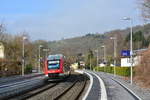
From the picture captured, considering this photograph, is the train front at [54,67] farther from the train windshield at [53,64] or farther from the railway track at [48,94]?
the railway track at [48,94]

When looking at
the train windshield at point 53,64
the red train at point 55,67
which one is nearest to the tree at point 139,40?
the red train at point 55,67

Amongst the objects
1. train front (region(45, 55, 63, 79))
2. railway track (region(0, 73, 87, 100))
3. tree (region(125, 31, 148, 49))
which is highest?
tree (region(125, 31, 148, 49))

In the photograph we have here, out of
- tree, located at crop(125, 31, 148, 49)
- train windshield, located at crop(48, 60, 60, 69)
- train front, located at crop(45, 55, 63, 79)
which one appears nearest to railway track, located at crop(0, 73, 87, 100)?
train front, located at crop(45, 55, 63, 79)

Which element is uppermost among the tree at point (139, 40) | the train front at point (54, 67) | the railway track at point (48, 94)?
the tree at point (139, 40)

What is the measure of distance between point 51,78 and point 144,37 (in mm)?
84798

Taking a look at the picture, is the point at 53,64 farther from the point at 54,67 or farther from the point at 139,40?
the point at 139,40

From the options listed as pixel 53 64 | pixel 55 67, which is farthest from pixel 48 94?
pixel 53 64

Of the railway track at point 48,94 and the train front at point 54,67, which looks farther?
the train front at point 54,67

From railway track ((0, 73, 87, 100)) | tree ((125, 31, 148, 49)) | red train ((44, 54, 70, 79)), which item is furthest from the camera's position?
tree ((125, 31, 148, 49))

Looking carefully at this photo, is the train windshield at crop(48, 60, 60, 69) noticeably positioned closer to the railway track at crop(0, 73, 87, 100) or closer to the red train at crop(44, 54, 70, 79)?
the red train at crop(44, 54, 70, 79)

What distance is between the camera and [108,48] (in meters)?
150

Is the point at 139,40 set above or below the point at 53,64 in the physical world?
above

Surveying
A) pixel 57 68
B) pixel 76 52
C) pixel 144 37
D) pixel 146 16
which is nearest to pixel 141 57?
pixel 146 16

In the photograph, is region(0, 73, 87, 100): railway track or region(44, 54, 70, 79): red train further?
region(44, 54, 70, 79): red train
